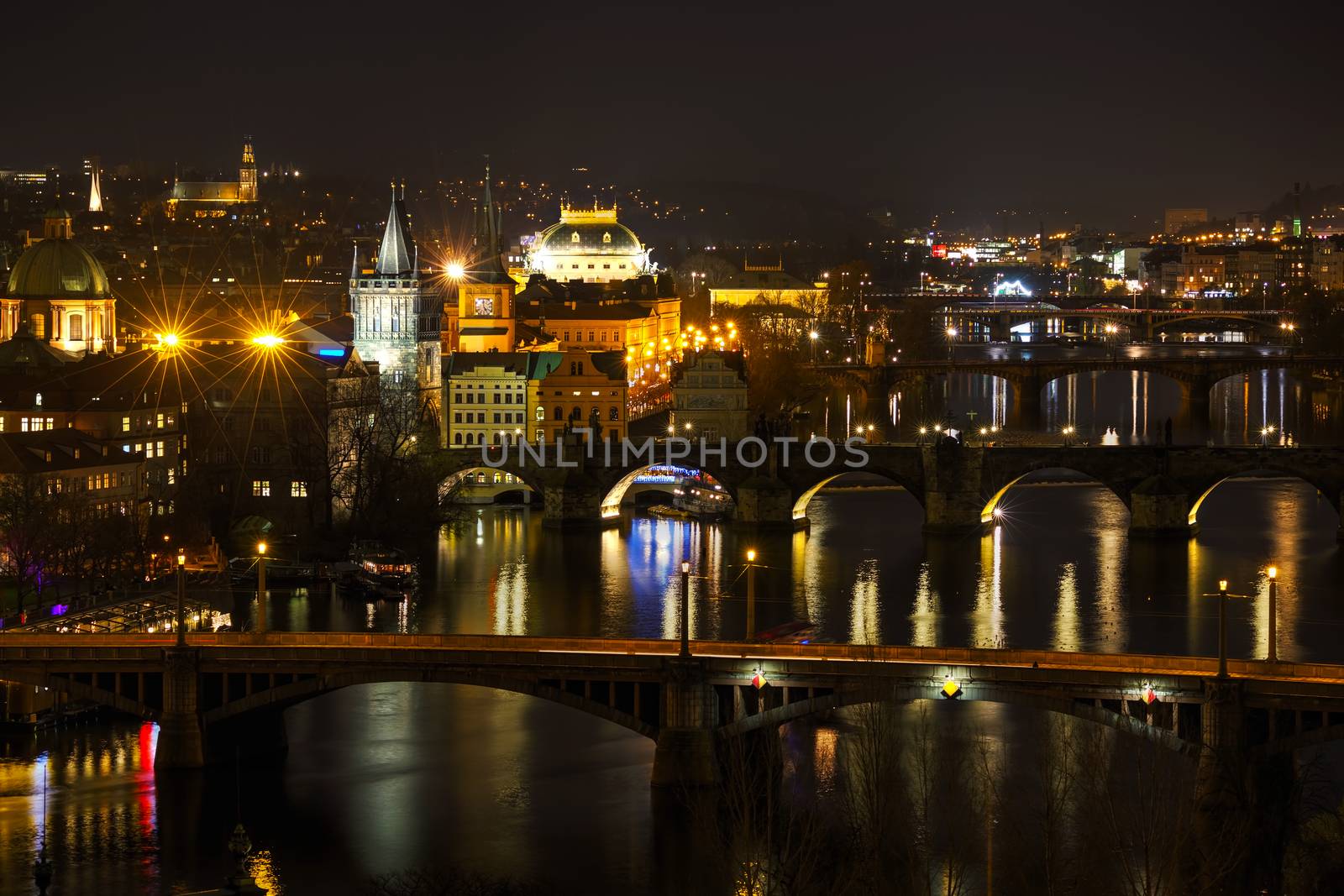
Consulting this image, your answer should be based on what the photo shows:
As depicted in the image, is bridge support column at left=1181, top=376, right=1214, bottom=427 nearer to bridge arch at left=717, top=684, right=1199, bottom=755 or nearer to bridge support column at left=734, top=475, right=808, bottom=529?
bridge support column at left=734, top=475, right=808, bottom=529

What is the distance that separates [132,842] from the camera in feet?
95.8

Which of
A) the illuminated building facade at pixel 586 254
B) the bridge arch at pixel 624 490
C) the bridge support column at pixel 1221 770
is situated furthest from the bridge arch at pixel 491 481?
the illuminated building facade at pixel 586 254

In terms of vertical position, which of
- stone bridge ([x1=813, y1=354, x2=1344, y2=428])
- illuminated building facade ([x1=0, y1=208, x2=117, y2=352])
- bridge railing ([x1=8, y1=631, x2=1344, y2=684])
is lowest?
bridge railing ([x1=8, y1=631, x2=1344, y2=684])

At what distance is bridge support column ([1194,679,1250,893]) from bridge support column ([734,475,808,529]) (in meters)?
27.6

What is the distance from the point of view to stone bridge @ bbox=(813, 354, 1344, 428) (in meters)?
85.8

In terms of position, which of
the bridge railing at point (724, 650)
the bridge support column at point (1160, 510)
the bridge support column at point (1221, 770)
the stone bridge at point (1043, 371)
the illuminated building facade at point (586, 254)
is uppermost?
the illuminated building facade at point (586, 254)

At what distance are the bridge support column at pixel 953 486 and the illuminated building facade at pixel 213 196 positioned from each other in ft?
281

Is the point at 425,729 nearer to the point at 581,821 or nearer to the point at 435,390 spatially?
the point at 581,821

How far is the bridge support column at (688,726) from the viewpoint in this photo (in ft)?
97.3

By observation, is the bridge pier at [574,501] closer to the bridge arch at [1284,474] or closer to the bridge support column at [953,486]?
the bridge support column at [953,486]

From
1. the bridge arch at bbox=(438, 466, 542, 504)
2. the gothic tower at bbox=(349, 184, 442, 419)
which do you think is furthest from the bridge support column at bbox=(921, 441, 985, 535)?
the gothic tower at bbox=(349, 184, 442, 419)

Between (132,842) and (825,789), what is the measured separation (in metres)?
8.08

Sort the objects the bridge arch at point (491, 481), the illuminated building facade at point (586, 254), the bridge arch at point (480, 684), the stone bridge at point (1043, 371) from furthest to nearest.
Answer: the illuminated building facade at point (586, 254), the stone bridge at point (1043, 371), the bridge arch at point (491, 481), the bridge arch at point (480, 684)

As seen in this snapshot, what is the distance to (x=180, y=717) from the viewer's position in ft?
103
